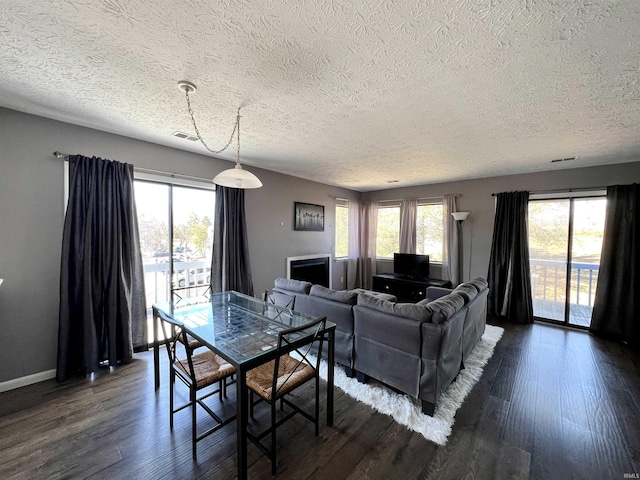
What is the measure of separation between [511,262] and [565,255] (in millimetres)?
766

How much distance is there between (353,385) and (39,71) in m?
3.49

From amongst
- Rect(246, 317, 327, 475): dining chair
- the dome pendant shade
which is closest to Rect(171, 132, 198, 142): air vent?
the dome pendant shade

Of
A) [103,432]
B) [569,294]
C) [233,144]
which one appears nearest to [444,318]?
[103,432]

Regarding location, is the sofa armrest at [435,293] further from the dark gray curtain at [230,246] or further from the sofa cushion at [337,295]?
the dark gray curtain at [230,246]

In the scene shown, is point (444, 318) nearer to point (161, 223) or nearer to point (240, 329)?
point (240, 329)

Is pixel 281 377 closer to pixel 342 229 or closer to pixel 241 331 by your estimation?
pixel 241 331

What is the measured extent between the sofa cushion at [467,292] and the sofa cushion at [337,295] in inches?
43.5

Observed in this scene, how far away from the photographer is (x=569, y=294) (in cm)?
407

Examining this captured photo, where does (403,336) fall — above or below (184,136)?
below

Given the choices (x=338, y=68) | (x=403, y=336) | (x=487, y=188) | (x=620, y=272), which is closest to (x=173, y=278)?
(x=403, y=336)

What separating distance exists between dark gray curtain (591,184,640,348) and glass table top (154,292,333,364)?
4466 millimetres

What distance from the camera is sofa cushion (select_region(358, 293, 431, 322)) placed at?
207cm

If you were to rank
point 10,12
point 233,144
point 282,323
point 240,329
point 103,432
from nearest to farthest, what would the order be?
1. point 10,12
2. point 103,432
3. point 240,329
4. point 282,323
5. point 233,144

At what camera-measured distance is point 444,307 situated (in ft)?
6.93
